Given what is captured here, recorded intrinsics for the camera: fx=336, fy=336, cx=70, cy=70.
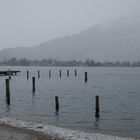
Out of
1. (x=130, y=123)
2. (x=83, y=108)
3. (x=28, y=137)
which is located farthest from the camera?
(x=83, y=108)

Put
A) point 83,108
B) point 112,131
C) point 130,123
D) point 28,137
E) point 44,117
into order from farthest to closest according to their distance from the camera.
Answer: point 83,108, point 44,117, point 130,123, point 112,131, point 28,137

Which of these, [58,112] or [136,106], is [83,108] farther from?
[136,106]

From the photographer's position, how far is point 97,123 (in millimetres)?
25609

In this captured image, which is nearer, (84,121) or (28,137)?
(28,137)

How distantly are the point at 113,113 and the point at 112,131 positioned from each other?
8219 mm

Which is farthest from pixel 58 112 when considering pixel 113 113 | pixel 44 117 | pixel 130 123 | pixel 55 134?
pixel 55 134

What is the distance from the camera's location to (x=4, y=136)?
17391 millimetres

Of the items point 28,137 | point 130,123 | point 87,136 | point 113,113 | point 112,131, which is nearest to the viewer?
point 28,137

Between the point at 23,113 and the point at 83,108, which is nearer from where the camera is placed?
the point at 23,113

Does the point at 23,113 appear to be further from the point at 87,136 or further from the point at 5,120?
the point at 87,136

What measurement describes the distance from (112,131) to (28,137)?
7394 mm

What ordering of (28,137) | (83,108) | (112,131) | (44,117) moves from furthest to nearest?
(83,108) < (44,117) < (112,131) < (28,137)

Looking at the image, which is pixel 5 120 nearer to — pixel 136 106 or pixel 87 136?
pixel 87 136

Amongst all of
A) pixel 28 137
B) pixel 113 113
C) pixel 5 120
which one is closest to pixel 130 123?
pixel 113 113
